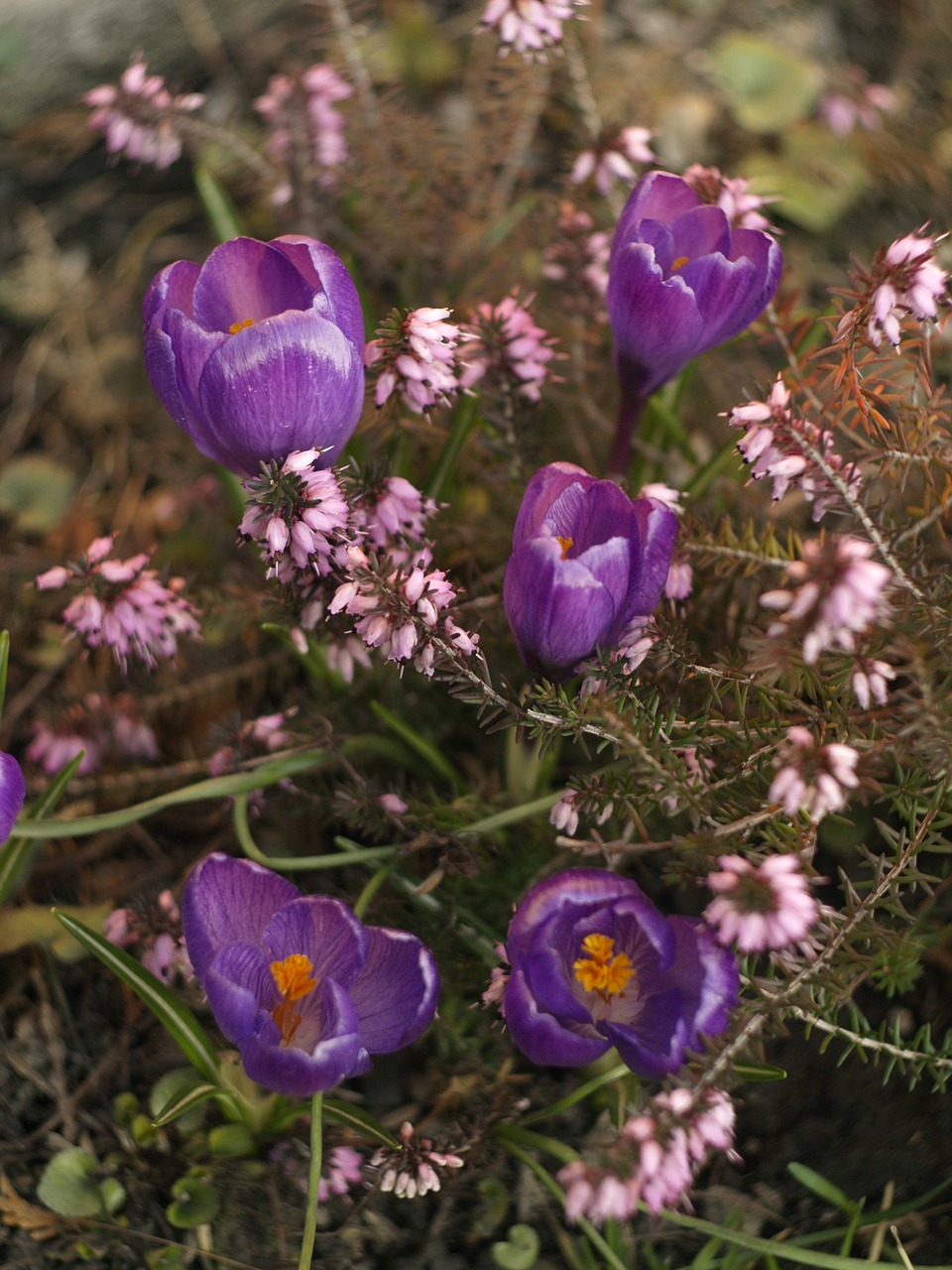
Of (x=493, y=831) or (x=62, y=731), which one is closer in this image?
(x=493, y=831)

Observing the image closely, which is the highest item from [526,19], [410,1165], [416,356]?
[526,19]

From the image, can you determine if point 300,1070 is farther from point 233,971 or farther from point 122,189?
point 122,189

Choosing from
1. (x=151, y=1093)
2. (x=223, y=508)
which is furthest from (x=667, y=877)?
(x=223, y=508)

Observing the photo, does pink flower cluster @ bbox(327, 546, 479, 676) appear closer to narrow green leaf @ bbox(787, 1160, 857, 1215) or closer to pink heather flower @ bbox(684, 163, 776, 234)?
pink heather flower @ bbox(684, 163, 776, 234)

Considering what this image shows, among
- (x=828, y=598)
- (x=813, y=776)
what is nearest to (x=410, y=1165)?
(x=813, y=776)

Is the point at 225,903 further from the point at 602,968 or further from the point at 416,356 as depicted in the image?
the point at 416,356

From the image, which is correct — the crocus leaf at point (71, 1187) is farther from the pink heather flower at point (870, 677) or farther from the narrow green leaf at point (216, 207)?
the narrow green leaf at point (216, 207)
